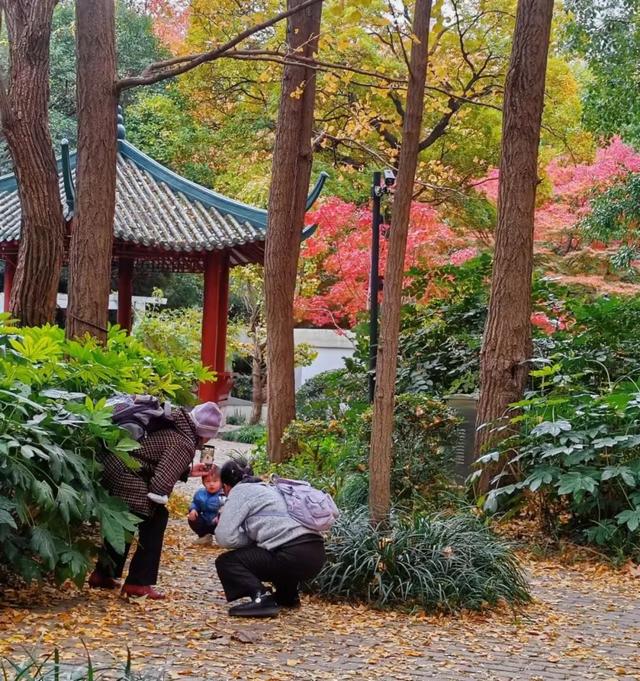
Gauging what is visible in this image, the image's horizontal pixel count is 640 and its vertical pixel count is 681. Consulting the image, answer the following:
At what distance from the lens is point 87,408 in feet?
17.9

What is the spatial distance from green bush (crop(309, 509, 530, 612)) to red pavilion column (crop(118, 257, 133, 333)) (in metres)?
12.5

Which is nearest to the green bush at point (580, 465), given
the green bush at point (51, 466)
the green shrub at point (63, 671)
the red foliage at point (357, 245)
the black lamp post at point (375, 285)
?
the black lamp post at point (375, 285)

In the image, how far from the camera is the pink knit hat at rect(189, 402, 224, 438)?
19.7ft

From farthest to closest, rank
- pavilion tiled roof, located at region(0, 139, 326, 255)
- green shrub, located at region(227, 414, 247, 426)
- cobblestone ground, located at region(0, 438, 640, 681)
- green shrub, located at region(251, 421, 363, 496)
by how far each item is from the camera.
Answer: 1. green shrub, located at region(227, 414, 247, 426)
2. pavilion tiled roof, located at region(0, 139, 326, 255)
3. green shrub, located at region(251, 421, 363, 496)
4. cobblestone ground, located at region(0, 438, 640, 681)

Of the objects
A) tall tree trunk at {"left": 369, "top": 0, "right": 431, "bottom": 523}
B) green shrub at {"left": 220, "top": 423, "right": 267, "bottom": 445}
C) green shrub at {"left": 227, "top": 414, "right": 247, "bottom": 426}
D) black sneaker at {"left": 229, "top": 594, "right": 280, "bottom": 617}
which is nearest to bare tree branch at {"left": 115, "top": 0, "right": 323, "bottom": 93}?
tall tree trunk at {"left": 369, "top": 0, "right": 431, "bottom": 523}

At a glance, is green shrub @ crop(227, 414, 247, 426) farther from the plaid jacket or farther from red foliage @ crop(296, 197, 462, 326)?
the plaid jacket

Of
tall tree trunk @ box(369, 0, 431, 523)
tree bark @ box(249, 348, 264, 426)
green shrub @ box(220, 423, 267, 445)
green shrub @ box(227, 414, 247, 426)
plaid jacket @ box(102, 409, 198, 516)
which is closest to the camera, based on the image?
plaid jacket @ box(102, 409, 198, 516)

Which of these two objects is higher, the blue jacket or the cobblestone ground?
the blue jacket

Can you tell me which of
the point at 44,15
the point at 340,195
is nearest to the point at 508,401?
the point at 44,15

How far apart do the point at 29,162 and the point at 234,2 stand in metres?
7.69

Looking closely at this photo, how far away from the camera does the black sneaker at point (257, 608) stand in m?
5.62

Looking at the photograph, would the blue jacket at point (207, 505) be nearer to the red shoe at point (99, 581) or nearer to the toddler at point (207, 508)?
the toddler at point (207, 508)

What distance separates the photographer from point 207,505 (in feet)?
25.9

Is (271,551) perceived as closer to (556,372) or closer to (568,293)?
(556,372)
